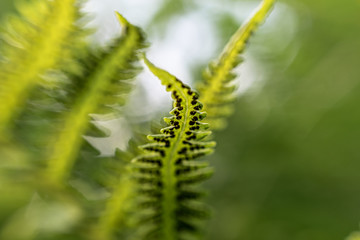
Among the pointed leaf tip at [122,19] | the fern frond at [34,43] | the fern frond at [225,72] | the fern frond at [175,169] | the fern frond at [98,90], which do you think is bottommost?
the fern frond at [175,169]

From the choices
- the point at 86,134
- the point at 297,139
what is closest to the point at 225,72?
the point at 86,134

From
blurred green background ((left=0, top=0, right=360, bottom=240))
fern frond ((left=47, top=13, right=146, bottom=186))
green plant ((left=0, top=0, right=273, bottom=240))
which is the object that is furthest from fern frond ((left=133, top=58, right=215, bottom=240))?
blurred green background ((left=0, top=0, right=360, bottom=240))

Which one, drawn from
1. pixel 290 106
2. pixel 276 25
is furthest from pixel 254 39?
pixel 290 106

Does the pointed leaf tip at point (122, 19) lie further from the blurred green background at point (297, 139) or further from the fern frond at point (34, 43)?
the blurred green background at point (297, 139)

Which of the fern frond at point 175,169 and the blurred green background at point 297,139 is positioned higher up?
the blurred green background at point 297,139

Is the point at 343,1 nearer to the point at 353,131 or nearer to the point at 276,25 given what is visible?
the point at 276,25

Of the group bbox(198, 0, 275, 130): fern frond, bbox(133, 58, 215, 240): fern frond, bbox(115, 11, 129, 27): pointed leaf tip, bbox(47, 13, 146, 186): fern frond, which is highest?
bbox(47, 13, 146, 186): fern frond

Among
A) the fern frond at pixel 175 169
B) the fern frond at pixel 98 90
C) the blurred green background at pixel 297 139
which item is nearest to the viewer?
the fern frond at pixel 175 169

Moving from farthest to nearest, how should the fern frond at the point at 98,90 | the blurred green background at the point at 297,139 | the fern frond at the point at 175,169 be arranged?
1. the blurred green background at the point at 297,139
2. the fern frond at the point at 98,90
3. the fern frond at the point at 175,169

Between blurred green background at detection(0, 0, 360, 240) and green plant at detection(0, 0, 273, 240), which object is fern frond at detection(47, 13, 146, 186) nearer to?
green plant at detection(0, 0, 273, 240)

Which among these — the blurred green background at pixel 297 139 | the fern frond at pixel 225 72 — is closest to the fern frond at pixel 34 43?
the fern frond at pixel 225 72
